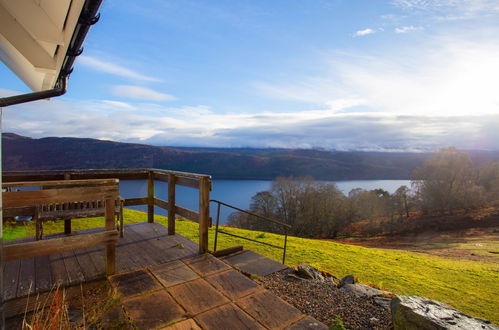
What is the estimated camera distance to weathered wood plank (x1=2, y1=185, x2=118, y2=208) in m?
2.77

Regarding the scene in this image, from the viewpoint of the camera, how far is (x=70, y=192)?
315 cm

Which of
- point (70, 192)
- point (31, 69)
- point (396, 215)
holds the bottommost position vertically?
point (396, 215)

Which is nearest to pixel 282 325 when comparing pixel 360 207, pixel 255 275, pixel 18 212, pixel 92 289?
pixel 255 275

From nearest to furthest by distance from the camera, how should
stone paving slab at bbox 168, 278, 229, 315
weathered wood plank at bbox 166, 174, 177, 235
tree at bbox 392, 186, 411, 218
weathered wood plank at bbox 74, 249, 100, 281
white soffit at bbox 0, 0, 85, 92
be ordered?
1. white soffit at bbox 0, 0, 85, 92
2. stone paving slab at bbox 168, 278, 229, 315
3. weathered wood plank at bbox 74, 249, 100, 281
4. weathered wood plank at bbox 166, 174, 177, 235
5. tree at bbox 392, 186, 411, 218

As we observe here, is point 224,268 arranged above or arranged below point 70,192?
below

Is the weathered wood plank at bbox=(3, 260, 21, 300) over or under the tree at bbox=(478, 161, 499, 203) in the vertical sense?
over

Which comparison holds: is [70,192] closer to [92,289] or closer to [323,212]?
[92,289]

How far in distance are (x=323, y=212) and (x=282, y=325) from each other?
31.8 meters

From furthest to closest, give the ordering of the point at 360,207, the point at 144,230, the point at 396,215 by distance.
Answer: the point at 396,215 < the point at 360,207 < the point at 144,230

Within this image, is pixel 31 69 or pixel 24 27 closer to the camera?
pixel 24 27

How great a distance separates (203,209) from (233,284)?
1.38m

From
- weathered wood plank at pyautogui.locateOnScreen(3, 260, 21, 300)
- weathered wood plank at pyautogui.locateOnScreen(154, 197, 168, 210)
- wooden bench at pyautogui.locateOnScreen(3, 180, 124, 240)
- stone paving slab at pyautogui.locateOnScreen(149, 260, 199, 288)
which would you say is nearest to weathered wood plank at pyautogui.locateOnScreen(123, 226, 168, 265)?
stone paving slab at pyautogui.locateOnScreen(149, 260, 199, 288)

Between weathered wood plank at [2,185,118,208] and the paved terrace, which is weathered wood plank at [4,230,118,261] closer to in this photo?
weathered wood plank at [2,185,118,208]

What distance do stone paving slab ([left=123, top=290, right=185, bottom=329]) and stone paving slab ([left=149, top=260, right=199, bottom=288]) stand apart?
0.31 meters
